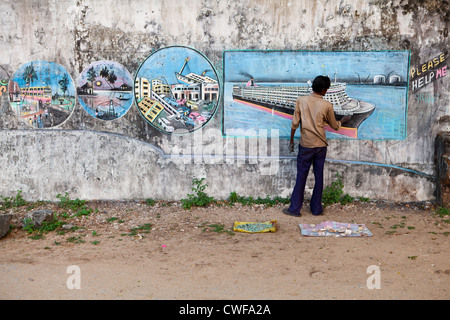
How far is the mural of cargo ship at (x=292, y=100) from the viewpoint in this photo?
6.04 metres

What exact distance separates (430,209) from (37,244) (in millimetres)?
5129

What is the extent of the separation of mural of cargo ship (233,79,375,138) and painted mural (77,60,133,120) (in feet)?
5.36

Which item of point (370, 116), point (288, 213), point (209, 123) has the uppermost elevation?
point (370, 116)

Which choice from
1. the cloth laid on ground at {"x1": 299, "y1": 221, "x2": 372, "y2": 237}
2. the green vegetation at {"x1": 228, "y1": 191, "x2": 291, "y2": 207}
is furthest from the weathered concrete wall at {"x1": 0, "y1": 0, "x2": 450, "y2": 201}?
the cloth laid on ground at {"x1": 299, "y1": 221, "x2": 372, "y2": 237}

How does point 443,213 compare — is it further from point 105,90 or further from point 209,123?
point 105,90

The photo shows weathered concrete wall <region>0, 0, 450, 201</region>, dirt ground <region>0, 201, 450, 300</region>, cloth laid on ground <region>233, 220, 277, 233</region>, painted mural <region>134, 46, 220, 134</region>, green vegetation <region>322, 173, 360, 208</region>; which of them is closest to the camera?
dirt ground <region>0, 201, 450, 300</region>

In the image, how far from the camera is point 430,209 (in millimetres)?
5895

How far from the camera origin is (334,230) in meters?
5.03

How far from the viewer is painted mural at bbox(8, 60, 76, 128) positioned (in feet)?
20.7

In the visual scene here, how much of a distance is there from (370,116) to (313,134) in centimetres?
113

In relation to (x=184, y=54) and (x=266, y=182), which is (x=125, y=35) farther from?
(x=266, y=182)

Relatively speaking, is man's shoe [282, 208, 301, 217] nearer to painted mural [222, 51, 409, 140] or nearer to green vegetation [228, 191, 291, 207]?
green vegetation [228, 191, 291, 207]

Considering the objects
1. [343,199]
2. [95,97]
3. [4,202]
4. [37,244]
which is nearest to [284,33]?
[343,199]

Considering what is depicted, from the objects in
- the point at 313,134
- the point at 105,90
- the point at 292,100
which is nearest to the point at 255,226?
the point at 313,134
